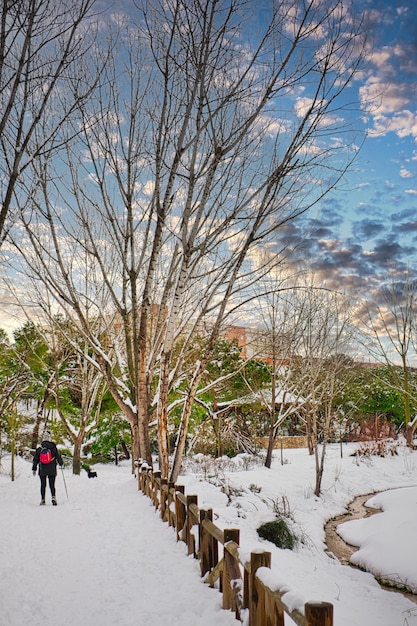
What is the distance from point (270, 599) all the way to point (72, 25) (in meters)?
5.25

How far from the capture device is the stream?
786cm

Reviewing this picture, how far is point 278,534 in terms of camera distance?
914 centimetres

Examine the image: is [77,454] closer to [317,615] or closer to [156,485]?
[156,485]

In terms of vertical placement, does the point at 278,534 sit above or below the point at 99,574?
below

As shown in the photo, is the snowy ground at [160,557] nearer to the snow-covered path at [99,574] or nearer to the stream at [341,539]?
Result: the snow-covered path at [99,574]

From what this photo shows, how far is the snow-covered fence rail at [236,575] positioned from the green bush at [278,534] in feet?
12.2

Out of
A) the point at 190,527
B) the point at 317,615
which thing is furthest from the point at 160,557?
the point at 317,615

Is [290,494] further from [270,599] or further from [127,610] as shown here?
[270,599]

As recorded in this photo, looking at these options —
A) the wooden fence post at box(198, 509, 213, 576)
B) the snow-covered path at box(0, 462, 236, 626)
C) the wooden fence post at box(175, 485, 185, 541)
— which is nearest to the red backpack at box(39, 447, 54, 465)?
the snow-covered path at box(0, 462, 236, 626)

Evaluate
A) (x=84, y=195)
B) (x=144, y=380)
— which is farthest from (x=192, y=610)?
(x=84, y=195)

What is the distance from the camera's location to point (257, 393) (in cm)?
2061

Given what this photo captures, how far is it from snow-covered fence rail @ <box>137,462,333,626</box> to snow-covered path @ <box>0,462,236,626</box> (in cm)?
17

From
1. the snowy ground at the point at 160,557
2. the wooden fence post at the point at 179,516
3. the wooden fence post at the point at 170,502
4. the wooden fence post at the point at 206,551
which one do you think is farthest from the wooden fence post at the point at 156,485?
the wooden fence post at the point at 206,551

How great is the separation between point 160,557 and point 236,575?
2113mm
